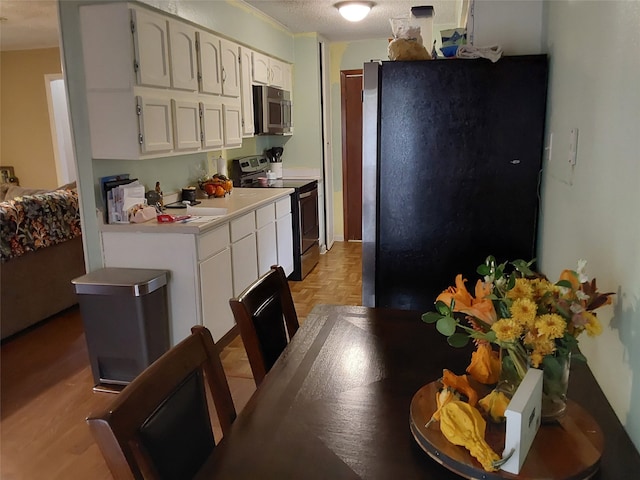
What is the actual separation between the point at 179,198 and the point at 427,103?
2.27m

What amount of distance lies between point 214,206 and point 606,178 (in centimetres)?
281

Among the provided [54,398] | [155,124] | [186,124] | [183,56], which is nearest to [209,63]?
[183,56]

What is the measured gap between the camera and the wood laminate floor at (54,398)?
2.11 metres

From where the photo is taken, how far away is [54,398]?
2.64 m

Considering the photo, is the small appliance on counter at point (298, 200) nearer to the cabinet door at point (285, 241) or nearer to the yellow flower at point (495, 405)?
the cabinet door at point (285, 241)

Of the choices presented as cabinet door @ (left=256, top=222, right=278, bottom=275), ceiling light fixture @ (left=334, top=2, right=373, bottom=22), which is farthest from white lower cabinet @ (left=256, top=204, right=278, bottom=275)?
ceiling light fixture @ (left=334, top=2, right=373, bottom=22)

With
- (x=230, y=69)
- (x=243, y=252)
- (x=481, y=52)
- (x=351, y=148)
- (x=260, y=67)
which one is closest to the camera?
(x=481, y=52)

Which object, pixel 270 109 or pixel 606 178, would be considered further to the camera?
pixel 270 109

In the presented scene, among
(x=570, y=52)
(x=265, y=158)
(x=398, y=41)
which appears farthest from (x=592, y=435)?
(x=265, y=158)

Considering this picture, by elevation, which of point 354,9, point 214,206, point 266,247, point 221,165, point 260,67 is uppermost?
point 354,9

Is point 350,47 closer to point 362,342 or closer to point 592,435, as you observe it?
point 362,342

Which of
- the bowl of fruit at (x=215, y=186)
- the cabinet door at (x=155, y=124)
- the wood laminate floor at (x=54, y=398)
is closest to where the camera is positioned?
A: the wood laminate floor at (x=54, y=398)

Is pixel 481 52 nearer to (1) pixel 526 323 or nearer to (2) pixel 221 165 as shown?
(1) pixel 526 323

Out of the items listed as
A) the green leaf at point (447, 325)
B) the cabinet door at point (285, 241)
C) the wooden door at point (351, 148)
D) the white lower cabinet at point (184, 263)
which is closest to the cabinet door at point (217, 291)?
the white lower cabinet at point (184, 263)
